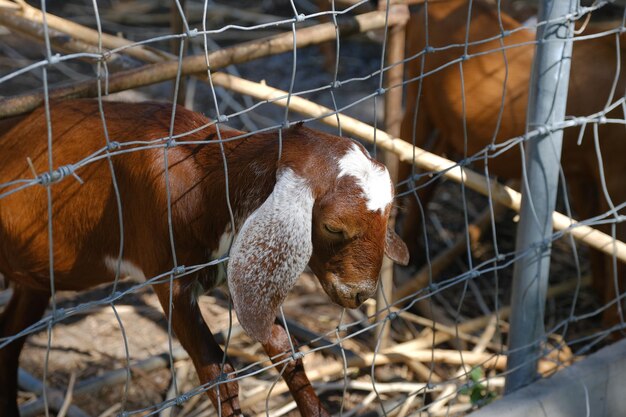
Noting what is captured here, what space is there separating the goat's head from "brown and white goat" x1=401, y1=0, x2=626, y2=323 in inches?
61.7

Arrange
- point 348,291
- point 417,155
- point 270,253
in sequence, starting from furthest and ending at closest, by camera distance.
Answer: point 417,155
point 348,291
point 270,253

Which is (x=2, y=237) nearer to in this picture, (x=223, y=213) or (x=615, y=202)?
(x=223, y=213)

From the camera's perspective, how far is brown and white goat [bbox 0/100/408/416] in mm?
1692

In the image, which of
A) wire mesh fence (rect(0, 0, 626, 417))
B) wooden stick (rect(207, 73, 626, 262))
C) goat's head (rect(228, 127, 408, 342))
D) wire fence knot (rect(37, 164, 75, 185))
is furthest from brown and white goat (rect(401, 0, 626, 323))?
wire fence knot (rect(37, 164, 75, 185))

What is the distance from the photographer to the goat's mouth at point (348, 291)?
1766 mm

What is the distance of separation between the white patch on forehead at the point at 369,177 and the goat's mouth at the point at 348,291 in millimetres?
168

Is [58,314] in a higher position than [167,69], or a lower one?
lower

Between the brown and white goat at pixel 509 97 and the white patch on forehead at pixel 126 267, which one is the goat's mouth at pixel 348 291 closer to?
the white patch on forehead at pixel 126 267

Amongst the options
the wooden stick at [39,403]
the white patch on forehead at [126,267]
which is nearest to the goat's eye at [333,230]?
the white patch on forehead at [126,267]

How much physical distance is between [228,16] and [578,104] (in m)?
3.74

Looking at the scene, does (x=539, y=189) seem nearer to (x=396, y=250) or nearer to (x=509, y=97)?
(x=396, y=250)

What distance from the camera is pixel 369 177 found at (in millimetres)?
1741

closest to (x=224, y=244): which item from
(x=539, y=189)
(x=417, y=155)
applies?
(x=417, y=155)

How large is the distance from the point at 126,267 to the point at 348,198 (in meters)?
0.64
